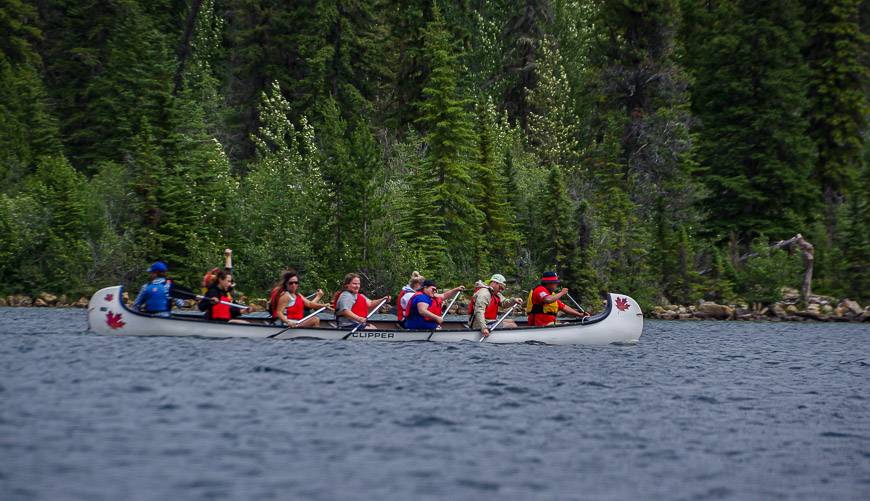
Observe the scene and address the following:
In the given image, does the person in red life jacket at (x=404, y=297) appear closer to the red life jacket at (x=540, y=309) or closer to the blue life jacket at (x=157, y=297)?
the red life jacket at (x=540, y=309)

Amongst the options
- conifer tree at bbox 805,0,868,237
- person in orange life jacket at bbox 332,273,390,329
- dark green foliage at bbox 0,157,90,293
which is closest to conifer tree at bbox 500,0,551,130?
conifer tree at bbox 805,0,868,237

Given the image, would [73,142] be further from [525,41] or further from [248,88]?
[525,41]

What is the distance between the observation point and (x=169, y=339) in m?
22.9

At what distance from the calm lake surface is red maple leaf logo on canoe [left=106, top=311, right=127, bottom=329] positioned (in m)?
0.53

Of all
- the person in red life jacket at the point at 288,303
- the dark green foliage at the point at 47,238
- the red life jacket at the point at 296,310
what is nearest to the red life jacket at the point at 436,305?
the person in red life jacket at the point at 288,303

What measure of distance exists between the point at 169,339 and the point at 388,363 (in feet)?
19.1

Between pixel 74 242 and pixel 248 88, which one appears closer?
pixel 74 242

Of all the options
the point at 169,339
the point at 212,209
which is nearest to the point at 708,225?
the point at 212,209

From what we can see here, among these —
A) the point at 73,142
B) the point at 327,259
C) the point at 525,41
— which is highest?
the point at 525,41

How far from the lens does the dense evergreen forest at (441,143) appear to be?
40344 mm

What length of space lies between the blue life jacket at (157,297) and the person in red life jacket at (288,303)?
243 centimetres

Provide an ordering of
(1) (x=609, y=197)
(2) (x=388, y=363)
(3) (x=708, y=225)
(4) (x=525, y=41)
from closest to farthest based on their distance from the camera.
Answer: (2) (x=388, y=363), (1) (x=609, y=197), (3) (x=708, y=225), (4) (x=525, y=41)

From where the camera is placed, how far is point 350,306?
2302cm

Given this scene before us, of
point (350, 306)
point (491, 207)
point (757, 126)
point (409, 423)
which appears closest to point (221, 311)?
point (350, 306)
